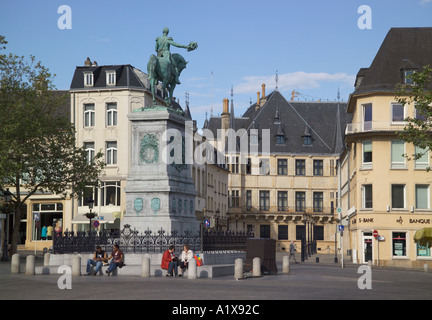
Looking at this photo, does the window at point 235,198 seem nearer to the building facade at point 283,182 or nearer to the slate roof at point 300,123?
the building facade at point 283,182

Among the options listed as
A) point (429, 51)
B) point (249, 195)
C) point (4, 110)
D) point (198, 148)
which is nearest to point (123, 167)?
point (198, 148)

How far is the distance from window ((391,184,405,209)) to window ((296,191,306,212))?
4777cm

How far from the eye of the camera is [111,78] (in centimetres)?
6881

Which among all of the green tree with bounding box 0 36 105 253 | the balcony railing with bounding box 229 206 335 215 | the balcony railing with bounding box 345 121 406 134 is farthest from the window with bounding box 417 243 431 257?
A: the balcony railing with bounding box 229 206 335 215

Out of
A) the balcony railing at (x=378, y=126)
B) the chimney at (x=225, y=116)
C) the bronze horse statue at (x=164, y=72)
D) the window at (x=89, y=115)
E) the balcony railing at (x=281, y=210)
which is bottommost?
the balcony railing at (x=281, y=210)

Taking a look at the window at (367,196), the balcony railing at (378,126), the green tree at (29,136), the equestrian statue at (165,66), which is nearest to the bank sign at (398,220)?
the window at (367,196)

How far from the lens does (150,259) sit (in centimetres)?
2764

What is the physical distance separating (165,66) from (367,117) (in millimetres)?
28521

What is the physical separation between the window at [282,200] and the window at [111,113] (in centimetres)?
3939

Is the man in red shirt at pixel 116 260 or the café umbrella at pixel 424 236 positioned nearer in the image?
the man in red shirt at pixel 116 260

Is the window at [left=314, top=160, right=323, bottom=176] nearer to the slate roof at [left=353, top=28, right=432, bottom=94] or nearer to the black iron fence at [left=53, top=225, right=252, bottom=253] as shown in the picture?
the slate roof at [left=353, top=28, right=432, bottom=94]

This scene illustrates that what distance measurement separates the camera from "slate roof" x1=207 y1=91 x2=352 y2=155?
343 ft

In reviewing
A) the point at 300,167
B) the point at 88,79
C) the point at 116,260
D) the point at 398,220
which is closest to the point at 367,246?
the point at 398,220

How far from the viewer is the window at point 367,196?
5525cm
